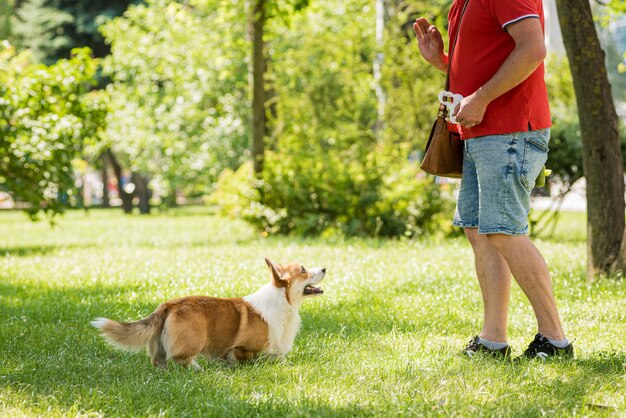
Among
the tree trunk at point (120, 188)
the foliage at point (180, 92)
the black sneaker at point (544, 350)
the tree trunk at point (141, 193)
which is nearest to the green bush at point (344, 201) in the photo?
the black sneaker at point (544, 350)

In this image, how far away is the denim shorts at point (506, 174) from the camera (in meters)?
4.40

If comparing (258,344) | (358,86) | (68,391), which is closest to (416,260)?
(258,344)

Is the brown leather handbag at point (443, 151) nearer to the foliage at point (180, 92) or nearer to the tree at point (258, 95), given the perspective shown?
the tree at point (258, 95)

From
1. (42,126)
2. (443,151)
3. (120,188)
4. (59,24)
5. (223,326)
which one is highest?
(59,24)

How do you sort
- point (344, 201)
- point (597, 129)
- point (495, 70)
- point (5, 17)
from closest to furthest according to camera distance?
point (495, 70), point (597, 129), point (344, 201), point (5, 17)

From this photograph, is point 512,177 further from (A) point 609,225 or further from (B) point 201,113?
(B) point 201,113

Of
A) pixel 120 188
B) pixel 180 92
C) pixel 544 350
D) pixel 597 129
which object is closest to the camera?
pixel 544 350

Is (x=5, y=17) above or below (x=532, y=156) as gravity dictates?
above

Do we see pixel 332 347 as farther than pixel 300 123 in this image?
No

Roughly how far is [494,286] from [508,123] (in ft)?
3.26

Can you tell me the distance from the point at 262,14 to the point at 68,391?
35.5 ft

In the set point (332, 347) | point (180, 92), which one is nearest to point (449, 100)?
point (332, 347)

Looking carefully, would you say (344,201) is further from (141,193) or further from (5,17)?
(5,17)

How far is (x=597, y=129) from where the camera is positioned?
24.9ft
